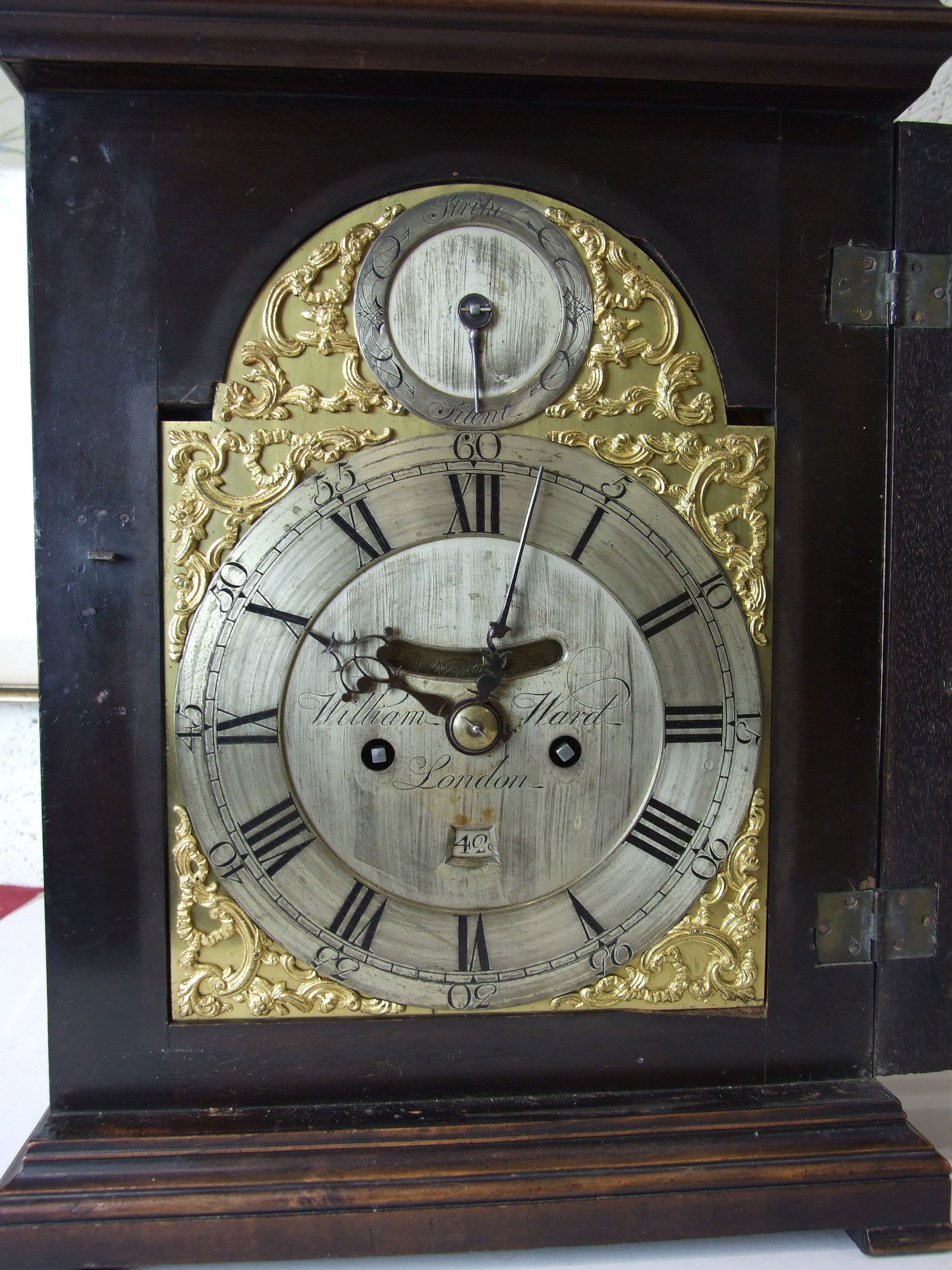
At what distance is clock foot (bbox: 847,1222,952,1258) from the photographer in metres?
1.07

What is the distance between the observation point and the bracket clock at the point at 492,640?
3.48 ft

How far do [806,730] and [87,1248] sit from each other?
100 centimetres

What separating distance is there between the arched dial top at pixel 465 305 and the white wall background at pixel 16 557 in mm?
1159

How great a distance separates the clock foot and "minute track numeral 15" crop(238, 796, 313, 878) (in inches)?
31.0

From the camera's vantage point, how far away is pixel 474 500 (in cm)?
110

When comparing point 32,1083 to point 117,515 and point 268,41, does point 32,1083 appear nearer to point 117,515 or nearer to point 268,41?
point 117,515

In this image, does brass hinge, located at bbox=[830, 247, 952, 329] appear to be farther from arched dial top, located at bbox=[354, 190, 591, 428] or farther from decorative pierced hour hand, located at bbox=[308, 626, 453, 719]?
decorative pierced hour hand, located at bbox=[308, 626, 453, 719]

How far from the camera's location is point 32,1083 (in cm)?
129

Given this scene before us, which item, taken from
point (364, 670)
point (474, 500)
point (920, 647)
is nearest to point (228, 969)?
point (364, 670)

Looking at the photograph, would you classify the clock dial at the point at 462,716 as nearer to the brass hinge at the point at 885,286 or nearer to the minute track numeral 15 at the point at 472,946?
the minute track numeral 15 at the point at 472,946

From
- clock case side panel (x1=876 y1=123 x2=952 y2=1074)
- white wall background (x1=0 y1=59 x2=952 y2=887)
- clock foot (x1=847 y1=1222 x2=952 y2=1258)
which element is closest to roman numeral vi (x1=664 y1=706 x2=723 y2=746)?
clock case side panel (x1=876 y1=123 x2=952 y2=1074)

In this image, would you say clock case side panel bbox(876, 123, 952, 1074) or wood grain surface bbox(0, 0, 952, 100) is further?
clock case side panel bbox(876, 123, 952, 1074)

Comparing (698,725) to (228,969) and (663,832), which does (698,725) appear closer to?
(663,832)

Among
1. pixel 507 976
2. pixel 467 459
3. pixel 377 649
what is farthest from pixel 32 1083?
pixel 467 459
